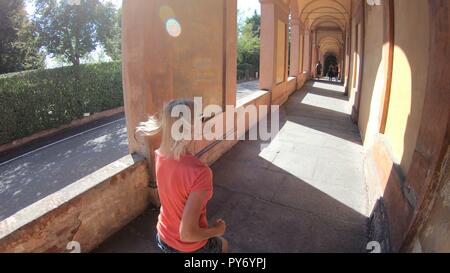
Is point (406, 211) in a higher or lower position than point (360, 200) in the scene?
higher

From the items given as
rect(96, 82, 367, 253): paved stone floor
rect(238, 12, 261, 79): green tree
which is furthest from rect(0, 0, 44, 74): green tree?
rect(238, 12, 261, 79): green tree

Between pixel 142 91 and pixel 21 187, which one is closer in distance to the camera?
pixel 142 91

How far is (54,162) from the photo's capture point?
10648 mm

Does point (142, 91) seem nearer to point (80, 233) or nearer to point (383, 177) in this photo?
point (80, 233)

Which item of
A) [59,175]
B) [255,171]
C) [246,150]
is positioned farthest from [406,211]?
[59,175]

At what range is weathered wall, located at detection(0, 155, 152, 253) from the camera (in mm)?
2473

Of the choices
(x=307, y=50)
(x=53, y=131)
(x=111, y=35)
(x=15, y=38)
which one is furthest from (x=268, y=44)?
(x=15, y=38)

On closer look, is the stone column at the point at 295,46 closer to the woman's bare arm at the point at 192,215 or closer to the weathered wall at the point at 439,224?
the weathered wall at the point at 439,224

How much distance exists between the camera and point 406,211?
2533mm

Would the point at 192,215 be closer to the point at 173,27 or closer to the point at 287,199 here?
the point at 287,199

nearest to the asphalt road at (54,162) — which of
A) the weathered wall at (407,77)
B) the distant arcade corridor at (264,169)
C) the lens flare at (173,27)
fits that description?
the distant arcade corridor at (264,169)
